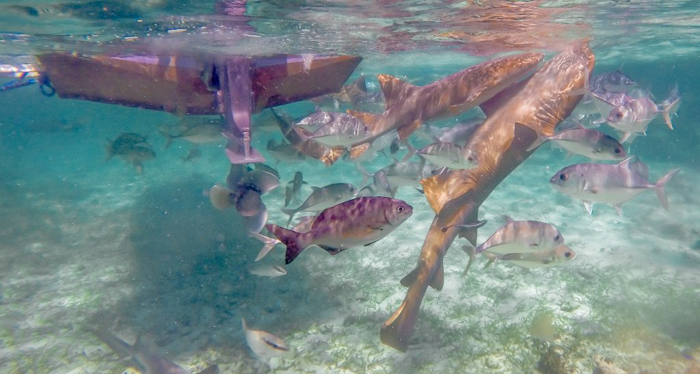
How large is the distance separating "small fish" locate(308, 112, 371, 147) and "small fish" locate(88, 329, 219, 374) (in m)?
4.15

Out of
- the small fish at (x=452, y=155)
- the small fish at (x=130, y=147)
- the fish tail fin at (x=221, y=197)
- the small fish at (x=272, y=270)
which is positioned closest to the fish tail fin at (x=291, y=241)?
the small fish at (x=452, y=155)

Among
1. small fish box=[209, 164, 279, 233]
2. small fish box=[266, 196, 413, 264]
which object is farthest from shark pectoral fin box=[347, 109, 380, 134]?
small fish box=[266, 196, 413, 264]

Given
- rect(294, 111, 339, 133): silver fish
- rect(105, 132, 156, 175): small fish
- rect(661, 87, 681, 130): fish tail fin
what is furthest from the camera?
rect(105, 132, 156, 175): small fish

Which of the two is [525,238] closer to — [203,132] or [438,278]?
[438,278]

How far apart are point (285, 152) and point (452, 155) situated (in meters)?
4.03

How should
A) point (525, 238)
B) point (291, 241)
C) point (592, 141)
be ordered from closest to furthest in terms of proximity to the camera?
1. point (291, 241)
2. point (525, 238)
3. point (592, 141)

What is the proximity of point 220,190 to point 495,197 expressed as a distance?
12574 millimetres

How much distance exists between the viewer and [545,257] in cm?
547

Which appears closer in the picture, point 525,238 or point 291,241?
point 291,241

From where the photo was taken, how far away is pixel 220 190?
654cm

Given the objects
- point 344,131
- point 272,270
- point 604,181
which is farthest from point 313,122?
point 604,181

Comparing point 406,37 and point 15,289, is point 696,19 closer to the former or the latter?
point 406,37

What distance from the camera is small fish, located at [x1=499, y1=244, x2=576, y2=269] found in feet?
17.6

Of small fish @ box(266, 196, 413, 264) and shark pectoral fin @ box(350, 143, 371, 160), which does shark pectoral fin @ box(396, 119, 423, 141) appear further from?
small fish @ box(266, 196, 413, 264)
